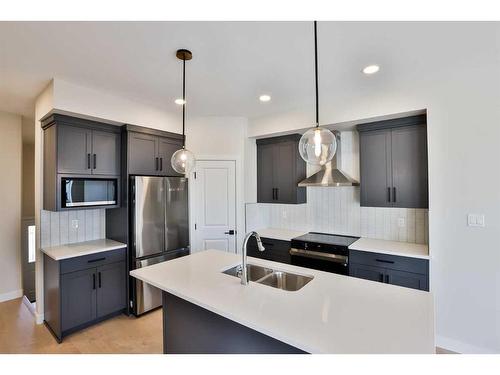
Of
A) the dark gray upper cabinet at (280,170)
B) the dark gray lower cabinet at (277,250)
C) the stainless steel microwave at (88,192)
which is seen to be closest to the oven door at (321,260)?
the dark gray lower cabinet at (277,250)

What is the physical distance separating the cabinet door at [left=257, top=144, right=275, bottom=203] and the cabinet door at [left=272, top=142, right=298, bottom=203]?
0.06 meters

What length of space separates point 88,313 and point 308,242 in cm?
277

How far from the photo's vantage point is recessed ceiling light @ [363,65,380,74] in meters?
2.35

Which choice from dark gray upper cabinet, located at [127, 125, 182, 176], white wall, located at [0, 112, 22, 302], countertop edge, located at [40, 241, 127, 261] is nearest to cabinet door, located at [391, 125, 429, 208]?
dark gray upper cabinet, located at [127, 125, 182, 176]

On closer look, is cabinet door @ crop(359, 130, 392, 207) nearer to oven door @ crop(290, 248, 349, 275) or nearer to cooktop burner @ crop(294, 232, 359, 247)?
cooktop burner @ crop(294, 232, 359, 247)

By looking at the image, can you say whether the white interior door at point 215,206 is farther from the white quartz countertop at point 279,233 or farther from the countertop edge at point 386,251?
the countertop edge at point 386,251

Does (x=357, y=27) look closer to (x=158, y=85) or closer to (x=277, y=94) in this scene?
(x=277, y=94)

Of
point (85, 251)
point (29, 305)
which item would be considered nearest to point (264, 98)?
point (85, 251)

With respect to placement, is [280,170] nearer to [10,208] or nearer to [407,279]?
[407,279]

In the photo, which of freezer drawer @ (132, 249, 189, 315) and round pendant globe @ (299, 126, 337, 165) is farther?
freezer drawer @ (132, 249, 189, 315)

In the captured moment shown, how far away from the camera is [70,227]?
10.7 feet

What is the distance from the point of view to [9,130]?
3689 millimetres

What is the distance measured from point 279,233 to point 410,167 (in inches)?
78.5
